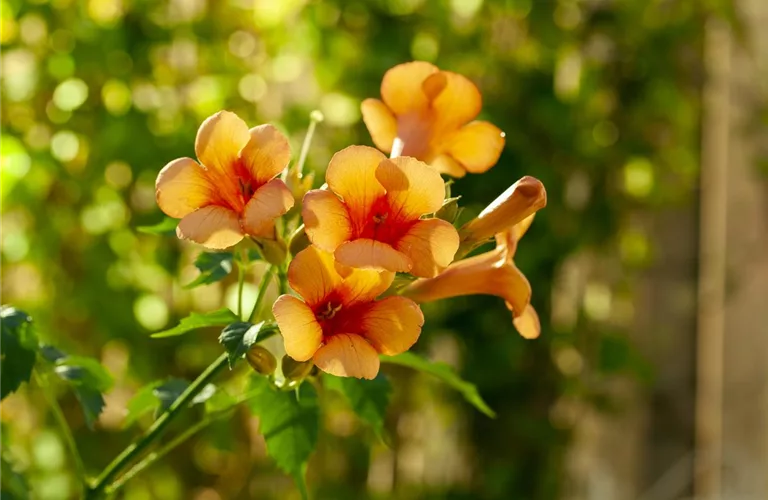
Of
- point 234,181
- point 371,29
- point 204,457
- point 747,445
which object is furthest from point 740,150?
point 234,181

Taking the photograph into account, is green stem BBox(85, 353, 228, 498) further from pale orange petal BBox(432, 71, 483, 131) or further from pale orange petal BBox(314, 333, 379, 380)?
pale orange petal BBox(432, 71, 483, 131)

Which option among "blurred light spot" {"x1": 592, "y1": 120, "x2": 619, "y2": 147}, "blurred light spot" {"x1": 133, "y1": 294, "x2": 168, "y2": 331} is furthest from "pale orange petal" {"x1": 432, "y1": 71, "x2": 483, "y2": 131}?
"blurred light spot" {"x1": 592, "y1": 120, "x2": 619, "y2": 147}

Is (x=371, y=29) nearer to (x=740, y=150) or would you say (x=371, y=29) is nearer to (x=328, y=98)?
(x=328, y=98)

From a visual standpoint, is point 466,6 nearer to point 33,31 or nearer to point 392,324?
point 33,31

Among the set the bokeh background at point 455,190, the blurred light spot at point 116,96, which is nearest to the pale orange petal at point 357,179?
the bokeh background at point 455,190

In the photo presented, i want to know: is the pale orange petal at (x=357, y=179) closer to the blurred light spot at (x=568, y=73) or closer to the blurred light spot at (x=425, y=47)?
the blurred light spot at (x=425, y=47)

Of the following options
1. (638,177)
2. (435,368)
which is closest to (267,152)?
(435,368)
